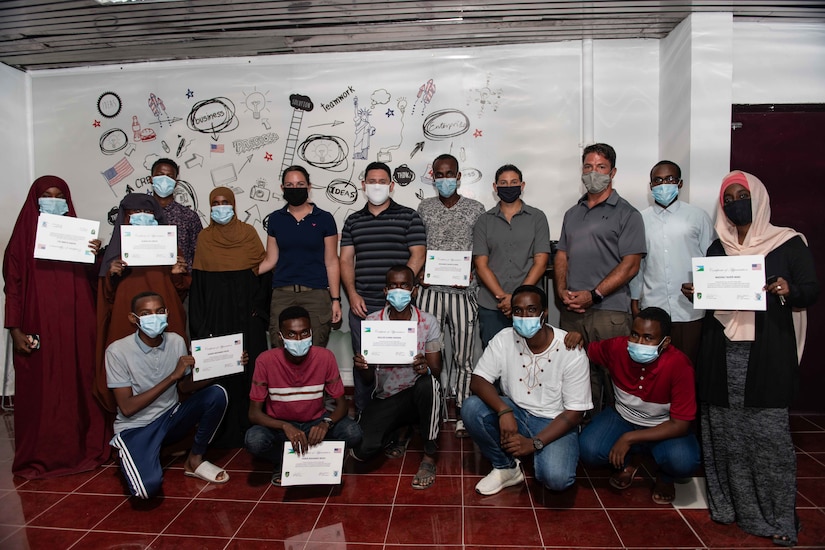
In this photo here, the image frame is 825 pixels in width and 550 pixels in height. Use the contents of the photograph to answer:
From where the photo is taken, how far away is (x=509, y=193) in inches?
145

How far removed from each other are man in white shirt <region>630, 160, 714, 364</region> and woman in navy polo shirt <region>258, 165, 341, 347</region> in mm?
2125

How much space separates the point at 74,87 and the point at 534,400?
5022 millimetres

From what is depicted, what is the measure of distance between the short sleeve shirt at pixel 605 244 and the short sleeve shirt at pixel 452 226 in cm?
72

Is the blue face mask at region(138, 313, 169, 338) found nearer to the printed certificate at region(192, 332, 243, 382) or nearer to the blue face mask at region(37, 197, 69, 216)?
the printed certificate at region(192, 332, 243, 382)

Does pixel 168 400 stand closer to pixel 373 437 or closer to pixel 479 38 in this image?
pixel 373 437

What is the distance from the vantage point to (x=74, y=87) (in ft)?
16.6

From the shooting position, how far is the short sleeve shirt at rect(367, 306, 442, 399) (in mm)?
3383

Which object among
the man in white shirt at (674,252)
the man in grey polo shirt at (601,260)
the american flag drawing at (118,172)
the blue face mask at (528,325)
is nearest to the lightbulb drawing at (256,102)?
the american flag drawing at (118,172)

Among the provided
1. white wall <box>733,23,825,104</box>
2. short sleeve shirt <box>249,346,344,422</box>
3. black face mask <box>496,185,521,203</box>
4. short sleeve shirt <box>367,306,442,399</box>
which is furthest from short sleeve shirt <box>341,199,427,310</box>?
white wall <box>733,23,825,104</box>

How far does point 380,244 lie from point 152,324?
1537mm

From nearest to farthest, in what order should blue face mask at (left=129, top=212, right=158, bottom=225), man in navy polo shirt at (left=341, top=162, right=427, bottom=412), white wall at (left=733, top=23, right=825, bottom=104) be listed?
1. blue face mask at (left=129, top=212, right=158, bottom=225)
2. man in navy polo shirt at (left=341, top=162, right=427, bottom=412)
3. white wall at (left=733, top=23, right=825, bottom=104)

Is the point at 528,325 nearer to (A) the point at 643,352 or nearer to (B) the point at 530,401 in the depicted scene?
(B) the point at 530,401

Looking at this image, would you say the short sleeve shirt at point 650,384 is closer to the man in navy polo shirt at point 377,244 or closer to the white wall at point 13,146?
the man in navy polo shirt at point 377,244

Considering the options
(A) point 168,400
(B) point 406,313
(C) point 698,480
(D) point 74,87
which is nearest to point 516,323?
(B) point 406,313
